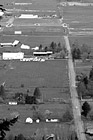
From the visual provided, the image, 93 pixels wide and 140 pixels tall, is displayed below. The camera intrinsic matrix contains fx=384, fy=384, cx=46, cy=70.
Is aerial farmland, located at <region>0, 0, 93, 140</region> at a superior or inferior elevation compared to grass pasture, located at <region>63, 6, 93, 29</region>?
inferior

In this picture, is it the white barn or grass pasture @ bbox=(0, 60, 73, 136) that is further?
the white barn

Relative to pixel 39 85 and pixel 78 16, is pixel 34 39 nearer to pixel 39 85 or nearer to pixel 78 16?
pixel 39 85

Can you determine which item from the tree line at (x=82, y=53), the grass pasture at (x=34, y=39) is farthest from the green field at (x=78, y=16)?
the tree line at (x=82, y=53)

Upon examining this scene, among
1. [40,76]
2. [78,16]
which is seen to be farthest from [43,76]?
[78,16]

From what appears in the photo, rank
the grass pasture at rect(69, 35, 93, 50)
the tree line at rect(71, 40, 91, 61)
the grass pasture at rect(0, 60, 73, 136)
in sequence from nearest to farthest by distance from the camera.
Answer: the grass pasture at rect(0, 60, 73, 136) < the tree line at rect(71, 40, 91, 61) < the grass pasture at rect(69, 35, 93, 50)

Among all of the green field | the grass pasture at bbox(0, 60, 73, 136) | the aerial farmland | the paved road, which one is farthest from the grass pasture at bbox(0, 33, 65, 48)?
the paved road

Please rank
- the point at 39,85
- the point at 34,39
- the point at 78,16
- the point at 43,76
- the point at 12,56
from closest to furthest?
the point at 39,85 → the point at 43,76 → the point at 12,56 → the point at 34,39 → the point at 78,16

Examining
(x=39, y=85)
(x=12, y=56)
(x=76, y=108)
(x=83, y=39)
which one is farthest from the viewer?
(x=83, y=39)

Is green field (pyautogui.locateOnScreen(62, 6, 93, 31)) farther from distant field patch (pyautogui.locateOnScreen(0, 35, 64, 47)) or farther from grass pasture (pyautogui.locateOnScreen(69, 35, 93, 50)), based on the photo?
distant field patch (pyautogui.locateOnScreen(0, 35, 64, 47))

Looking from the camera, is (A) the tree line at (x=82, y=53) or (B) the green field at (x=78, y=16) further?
(B) the green field at (x=78, y=16)

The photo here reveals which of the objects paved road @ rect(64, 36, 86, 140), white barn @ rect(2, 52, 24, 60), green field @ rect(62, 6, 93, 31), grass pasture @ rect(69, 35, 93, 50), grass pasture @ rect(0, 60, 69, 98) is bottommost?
paved road @ rect(64, 36, 86, 140)

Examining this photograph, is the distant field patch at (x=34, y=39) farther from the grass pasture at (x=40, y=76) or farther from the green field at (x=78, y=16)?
the grass pasture at (x=40, y=76)

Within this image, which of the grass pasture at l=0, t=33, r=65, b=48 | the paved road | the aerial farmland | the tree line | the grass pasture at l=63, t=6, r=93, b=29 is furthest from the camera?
the grass pasture at l=63, t=6, r=93, b=29
